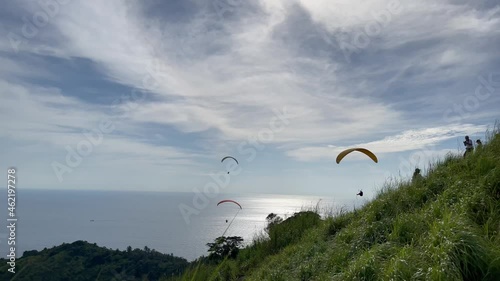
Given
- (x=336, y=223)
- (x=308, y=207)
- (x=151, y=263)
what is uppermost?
(x=308, y=207)

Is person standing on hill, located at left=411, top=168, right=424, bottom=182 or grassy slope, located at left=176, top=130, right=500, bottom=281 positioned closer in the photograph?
grassy slope, located at left=176, top=130, right=500, bottom=281

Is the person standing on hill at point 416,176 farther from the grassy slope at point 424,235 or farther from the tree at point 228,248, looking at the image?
the tree at point 228,248

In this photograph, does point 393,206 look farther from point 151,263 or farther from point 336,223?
point 151,263

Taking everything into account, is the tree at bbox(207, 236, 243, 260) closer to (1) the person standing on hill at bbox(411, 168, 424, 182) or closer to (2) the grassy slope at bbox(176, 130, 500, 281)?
(2) the grassy slope at bbox(176, 130, 500, 281)

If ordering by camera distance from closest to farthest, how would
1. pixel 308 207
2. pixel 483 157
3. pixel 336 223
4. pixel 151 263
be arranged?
1. pixel 483 157
2. pixel 336 223
3. pixel 308 207
4. pixel 151 263

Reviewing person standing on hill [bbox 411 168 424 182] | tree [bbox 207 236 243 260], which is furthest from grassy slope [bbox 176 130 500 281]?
tree [bbox 207 236 243 260]

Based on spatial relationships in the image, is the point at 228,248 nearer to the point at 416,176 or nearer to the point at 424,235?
the point at 416,176

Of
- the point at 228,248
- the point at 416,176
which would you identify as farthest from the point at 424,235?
the point at 228,248

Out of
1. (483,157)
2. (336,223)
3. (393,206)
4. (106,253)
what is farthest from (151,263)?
(483,157)
